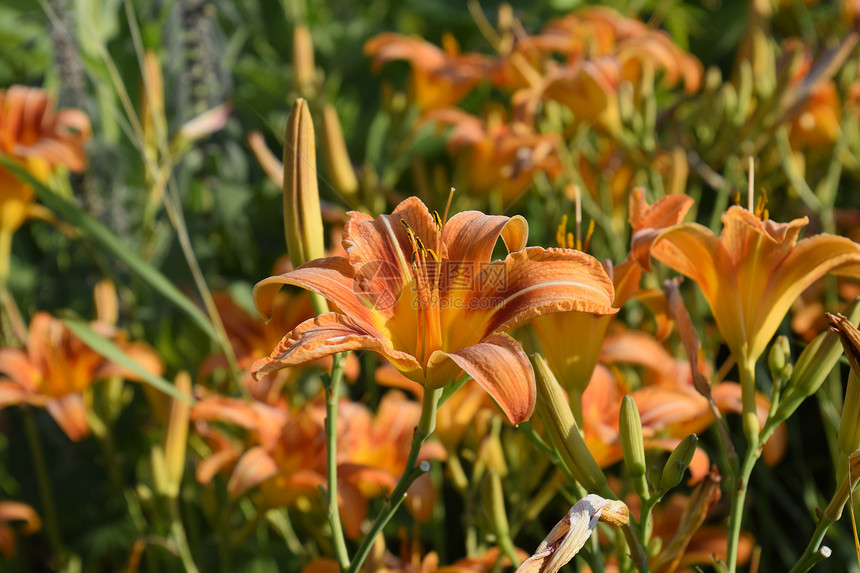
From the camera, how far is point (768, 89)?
4.16 feet

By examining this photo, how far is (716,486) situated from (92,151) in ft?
4.01

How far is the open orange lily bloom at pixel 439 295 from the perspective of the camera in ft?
1.50

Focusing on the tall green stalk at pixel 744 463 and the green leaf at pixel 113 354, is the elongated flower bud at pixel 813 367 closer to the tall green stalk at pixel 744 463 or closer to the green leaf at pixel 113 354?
the tall green stalk at pixel 744 463

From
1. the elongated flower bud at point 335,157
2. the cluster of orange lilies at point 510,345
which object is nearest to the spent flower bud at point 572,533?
the cluster of orange lilies at point 510,345

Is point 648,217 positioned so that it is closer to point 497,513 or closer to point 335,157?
point 497,513

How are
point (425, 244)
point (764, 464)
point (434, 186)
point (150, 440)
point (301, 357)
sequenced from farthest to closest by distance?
point (434, 186) < point (150, 440) < point (764, 464) < point (425, 244) < point (301, 357)

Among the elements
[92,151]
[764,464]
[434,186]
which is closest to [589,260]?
[764,464]

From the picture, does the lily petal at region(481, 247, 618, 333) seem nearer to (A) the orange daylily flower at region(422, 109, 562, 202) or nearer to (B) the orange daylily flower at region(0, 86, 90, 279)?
(A) the orange daylily flower at region(422, 109, 562, 202)

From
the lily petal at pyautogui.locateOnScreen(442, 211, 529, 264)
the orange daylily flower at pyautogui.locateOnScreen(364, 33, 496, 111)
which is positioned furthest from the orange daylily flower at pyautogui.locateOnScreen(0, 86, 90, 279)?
the lily petal at pyautogui.locateOnScreen(442, 211, 529, 264)

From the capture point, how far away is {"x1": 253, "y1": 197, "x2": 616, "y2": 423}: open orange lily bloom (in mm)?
457

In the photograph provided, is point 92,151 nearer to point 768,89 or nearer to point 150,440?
point 150,440

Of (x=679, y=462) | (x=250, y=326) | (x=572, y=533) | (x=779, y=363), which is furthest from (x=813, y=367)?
(x=250, y=326)

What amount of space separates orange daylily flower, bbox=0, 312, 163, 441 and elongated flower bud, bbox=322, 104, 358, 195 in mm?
344

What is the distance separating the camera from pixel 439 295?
547mm
